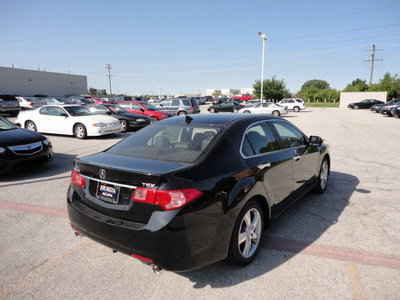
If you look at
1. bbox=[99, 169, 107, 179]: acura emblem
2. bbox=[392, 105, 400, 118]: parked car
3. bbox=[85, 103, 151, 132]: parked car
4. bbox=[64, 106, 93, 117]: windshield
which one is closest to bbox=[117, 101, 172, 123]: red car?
bbox=[85, 103, 151, 132]: parked car

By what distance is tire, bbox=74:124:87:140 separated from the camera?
11.5 meters

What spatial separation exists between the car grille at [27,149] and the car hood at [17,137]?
8 cm

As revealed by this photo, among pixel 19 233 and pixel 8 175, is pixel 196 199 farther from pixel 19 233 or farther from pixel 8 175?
pixel 8 175

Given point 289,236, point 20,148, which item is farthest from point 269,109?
point 289,236

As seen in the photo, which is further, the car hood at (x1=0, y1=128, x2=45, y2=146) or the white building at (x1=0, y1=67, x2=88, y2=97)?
the white building at (x1=0, y1=67, x2=88, y2=97)

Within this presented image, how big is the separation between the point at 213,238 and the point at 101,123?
1020 centimetres

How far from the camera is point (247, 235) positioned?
9.30 ft

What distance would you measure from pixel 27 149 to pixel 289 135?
548cm

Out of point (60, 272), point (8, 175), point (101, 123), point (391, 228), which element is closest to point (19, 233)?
point (60, 272)

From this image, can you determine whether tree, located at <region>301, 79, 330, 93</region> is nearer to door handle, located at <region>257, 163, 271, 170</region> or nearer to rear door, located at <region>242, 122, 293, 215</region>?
rear door, located at <region>242, 122, 293, 215</region>

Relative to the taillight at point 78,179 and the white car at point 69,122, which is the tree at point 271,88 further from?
the taillight at point 78,179

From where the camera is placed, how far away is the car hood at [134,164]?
2340 mm

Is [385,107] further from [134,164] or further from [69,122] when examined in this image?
[134,164]

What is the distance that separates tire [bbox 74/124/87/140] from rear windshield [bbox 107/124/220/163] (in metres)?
8.95
